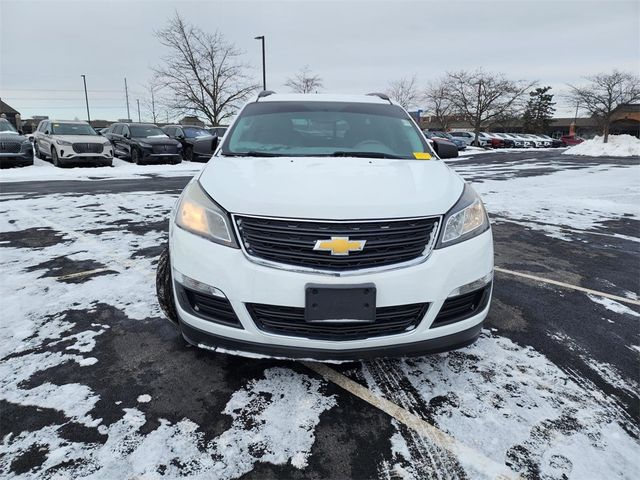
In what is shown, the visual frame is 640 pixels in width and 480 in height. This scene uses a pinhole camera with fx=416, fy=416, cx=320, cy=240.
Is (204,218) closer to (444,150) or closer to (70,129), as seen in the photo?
(444,150)

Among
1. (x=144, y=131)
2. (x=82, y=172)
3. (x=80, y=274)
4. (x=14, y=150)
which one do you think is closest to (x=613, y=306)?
(x=80, y=274)

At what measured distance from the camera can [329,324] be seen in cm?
212

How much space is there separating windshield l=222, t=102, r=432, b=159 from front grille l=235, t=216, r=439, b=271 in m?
1.17

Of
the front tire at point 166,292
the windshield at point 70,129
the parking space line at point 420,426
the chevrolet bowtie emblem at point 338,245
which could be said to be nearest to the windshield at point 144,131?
the windshield at point 70,129

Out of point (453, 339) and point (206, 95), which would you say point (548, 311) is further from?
point (206, 95)

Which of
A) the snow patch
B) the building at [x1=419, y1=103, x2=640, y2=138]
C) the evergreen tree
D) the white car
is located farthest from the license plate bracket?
the evergreen tree

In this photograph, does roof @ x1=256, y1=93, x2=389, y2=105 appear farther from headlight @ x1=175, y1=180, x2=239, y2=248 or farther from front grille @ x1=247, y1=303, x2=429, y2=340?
front grille @ x1=247, y1=303, x2=429, y2=340

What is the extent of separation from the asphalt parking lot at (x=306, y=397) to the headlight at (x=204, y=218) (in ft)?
2.94

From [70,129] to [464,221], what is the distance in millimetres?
17798

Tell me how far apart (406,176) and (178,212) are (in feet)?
4.74

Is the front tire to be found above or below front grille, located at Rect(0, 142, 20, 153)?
below

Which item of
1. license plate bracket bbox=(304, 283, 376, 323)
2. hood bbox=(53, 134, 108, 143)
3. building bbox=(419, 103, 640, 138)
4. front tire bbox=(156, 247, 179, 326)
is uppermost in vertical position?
building bbox=(419, 103, 640, 138)

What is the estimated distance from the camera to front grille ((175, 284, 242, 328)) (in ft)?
7.20

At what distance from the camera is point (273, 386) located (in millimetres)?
2443
